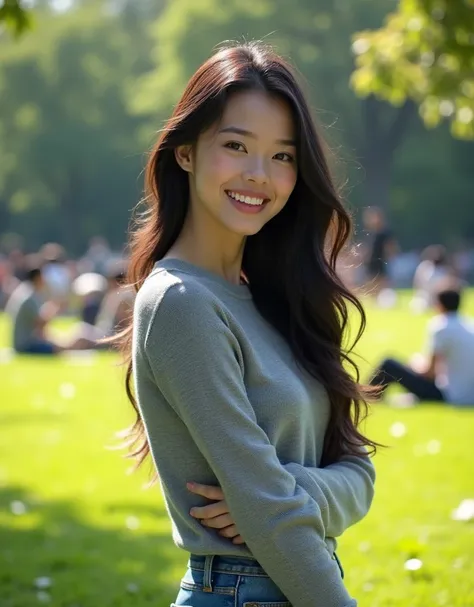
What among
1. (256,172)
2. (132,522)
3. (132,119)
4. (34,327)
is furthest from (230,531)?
(132,119)

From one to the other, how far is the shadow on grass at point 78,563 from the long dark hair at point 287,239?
101 inches

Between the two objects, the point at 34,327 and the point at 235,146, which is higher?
the point at 235,146

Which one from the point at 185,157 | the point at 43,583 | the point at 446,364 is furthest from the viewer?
the point at 446,364

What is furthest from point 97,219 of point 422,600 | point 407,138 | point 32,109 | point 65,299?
point 422,600

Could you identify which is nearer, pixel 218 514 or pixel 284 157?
pixel 218 514

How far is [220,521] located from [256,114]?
42.2 inches

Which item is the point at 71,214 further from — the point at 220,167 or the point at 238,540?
the point at 238,540

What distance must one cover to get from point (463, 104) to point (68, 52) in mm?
52396

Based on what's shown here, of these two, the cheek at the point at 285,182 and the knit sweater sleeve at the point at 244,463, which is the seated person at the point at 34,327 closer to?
the cheek at the point at 285,182

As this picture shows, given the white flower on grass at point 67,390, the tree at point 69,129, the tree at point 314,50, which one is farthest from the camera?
the tree at point 69,129

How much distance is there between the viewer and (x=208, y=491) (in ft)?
8.88

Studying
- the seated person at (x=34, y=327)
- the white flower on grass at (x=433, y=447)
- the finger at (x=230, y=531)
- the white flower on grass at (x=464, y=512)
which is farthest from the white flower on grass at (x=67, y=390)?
the finger at (x=230, y=531)

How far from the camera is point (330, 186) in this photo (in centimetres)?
317

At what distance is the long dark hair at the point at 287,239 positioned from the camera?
302 centimetres
